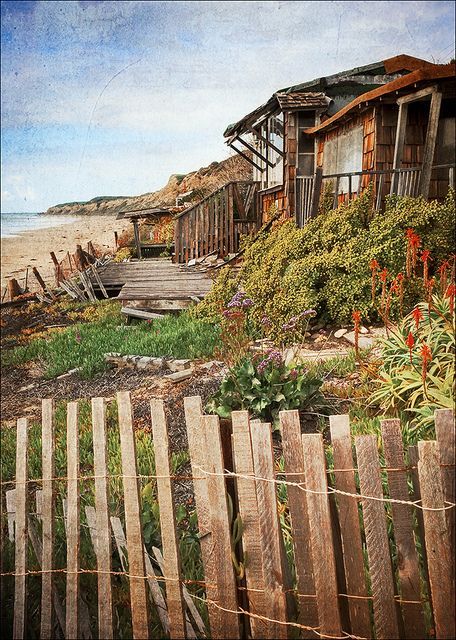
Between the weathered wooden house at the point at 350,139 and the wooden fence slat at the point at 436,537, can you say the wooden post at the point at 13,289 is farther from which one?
the wooden fence slat at the point at 436,537

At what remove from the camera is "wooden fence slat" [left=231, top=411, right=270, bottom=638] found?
1.61m

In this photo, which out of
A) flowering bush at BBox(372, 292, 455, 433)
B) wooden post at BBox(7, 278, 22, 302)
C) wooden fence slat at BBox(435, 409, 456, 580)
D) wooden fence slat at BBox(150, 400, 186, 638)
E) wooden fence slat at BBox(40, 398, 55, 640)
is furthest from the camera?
wooden post at BBox(7, 278, 22, 302)

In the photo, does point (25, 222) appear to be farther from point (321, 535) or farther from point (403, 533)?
point (403, 533)

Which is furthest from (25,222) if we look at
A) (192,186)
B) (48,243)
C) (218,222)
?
(218,222)

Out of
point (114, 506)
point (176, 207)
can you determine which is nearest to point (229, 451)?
point (114, 506)

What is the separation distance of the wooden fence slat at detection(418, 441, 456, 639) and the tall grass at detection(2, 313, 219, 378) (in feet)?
4.73

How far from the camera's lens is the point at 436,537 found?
1.56 meters

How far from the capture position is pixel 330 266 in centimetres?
279

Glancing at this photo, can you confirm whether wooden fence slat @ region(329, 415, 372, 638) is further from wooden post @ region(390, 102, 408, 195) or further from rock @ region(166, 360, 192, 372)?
wooden post @ region(390, 102, 408, 195)

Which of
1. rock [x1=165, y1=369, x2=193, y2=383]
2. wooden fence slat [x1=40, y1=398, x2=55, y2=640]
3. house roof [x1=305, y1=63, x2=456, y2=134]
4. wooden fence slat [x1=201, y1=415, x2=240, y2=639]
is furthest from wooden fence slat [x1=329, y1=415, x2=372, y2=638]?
house roof [x1=305, y1=63, x2=456, y2=134]

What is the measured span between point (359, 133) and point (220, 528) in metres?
2.14

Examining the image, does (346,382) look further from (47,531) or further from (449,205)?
(47,531)

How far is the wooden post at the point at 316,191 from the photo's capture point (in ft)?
9.32

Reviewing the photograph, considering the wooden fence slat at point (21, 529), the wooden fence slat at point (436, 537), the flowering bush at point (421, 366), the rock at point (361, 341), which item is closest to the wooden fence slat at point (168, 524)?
the wooden fence slat at point (21, 529)
